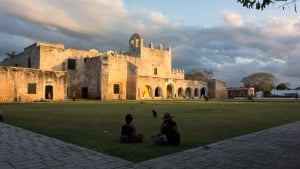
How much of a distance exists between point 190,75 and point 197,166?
7477 cm

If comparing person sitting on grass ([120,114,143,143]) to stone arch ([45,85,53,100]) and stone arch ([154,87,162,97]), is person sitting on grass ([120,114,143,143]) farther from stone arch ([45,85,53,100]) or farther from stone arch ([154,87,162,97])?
stone arch ([154,87,162,97])

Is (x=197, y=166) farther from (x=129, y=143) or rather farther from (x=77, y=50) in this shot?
(x=77, y=50)

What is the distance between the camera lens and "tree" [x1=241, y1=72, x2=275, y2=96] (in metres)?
80.8

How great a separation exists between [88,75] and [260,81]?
178 feet

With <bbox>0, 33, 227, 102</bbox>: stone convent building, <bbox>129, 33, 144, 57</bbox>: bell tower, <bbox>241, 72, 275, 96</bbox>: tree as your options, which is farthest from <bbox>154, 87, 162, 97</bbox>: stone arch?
<bbox>241, 72, 275, 96</bbox>: tree

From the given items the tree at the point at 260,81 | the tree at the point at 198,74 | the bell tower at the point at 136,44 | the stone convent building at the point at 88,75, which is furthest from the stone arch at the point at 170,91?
the tree at the point at 260,81

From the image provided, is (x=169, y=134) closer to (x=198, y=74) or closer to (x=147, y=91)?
(x=147, y=91)

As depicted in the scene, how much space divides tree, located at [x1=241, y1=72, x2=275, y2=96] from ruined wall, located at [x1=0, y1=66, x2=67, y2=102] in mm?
58004

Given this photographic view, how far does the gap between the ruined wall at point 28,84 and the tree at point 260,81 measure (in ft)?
190

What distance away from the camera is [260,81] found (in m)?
83.5

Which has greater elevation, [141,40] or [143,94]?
[141,40]

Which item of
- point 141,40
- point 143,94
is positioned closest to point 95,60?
point 143,94

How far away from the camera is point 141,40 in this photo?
56281mm

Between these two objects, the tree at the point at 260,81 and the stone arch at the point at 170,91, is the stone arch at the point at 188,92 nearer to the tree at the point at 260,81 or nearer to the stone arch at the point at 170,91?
the stone arch at the point at 170,91
